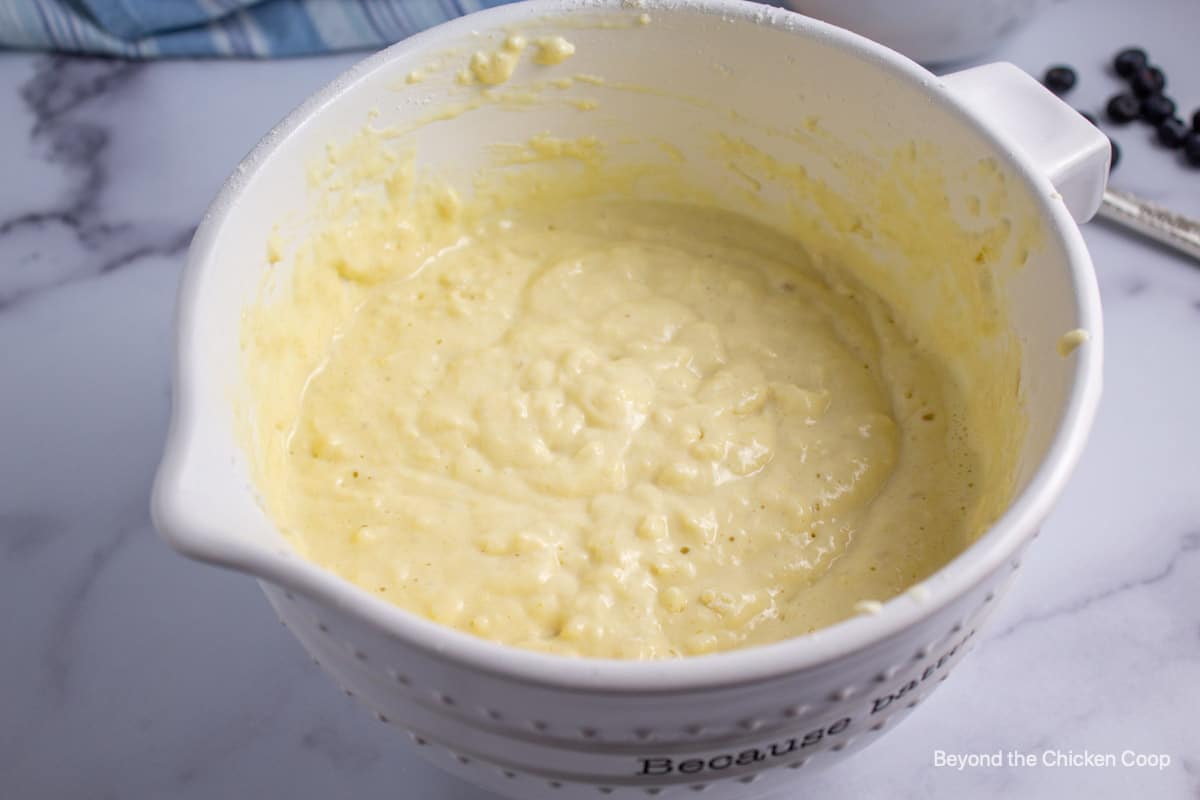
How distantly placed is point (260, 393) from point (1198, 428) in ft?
3.78

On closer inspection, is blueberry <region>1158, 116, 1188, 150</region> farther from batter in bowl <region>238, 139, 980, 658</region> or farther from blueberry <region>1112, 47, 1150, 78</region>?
batter in bowl <region>238, 139, 980, 658</region>

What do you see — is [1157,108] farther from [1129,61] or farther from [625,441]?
[625,441]

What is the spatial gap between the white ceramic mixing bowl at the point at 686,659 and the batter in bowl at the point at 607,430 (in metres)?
0.14

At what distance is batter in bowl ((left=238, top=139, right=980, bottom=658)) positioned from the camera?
49.0 inches

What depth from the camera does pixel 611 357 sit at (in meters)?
1.48

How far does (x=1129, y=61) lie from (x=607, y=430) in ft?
3.73

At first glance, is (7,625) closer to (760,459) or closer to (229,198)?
(229,198)

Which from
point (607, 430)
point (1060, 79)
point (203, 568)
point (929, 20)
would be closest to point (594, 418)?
point (607, 430)

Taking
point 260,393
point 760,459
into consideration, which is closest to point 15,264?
point 260,393

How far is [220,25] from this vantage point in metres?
2.02

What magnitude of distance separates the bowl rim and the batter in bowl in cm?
24

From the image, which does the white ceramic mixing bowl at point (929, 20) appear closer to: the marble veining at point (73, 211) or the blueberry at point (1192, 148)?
the blueberry at point (1192, 148)

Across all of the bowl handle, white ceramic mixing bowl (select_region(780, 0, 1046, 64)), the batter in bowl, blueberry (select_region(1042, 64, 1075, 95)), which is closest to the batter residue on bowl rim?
the batter in bowl

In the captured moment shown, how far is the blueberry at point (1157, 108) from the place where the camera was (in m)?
1.93
